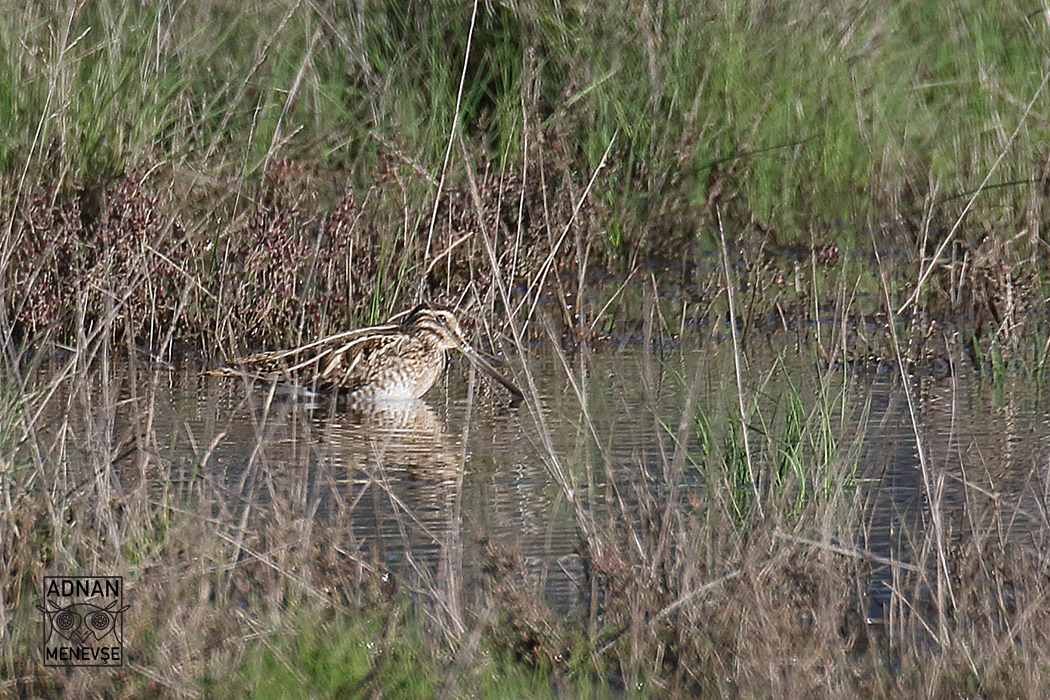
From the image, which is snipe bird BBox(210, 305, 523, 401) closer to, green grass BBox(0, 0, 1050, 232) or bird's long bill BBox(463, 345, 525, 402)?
bird's long bill BBox(463, 345, 525, 402)

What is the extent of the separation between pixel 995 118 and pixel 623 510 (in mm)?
4379

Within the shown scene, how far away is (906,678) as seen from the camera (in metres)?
3.62

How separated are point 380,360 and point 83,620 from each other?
294cm

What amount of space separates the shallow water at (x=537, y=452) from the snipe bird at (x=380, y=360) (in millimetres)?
87

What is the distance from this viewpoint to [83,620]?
372cm

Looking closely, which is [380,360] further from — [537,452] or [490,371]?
[537,452]

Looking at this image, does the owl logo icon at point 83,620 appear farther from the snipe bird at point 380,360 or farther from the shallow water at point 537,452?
the snipe bird at point 380,360

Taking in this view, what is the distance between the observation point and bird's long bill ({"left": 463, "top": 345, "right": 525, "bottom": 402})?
6508mm

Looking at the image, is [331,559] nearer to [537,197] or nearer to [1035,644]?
[1035,644]

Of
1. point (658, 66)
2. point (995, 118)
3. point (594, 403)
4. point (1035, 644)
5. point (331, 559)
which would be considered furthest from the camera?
point (658, 66)

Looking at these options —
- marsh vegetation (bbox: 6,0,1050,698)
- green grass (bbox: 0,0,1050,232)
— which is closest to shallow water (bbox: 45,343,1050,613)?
marsh vegetation (bbox: 6,0,1050,698)

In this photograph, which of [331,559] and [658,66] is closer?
[331,559]

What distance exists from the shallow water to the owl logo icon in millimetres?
371

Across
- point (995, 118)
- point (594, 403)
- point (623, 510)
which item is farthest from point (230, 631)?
point (995, 118)
